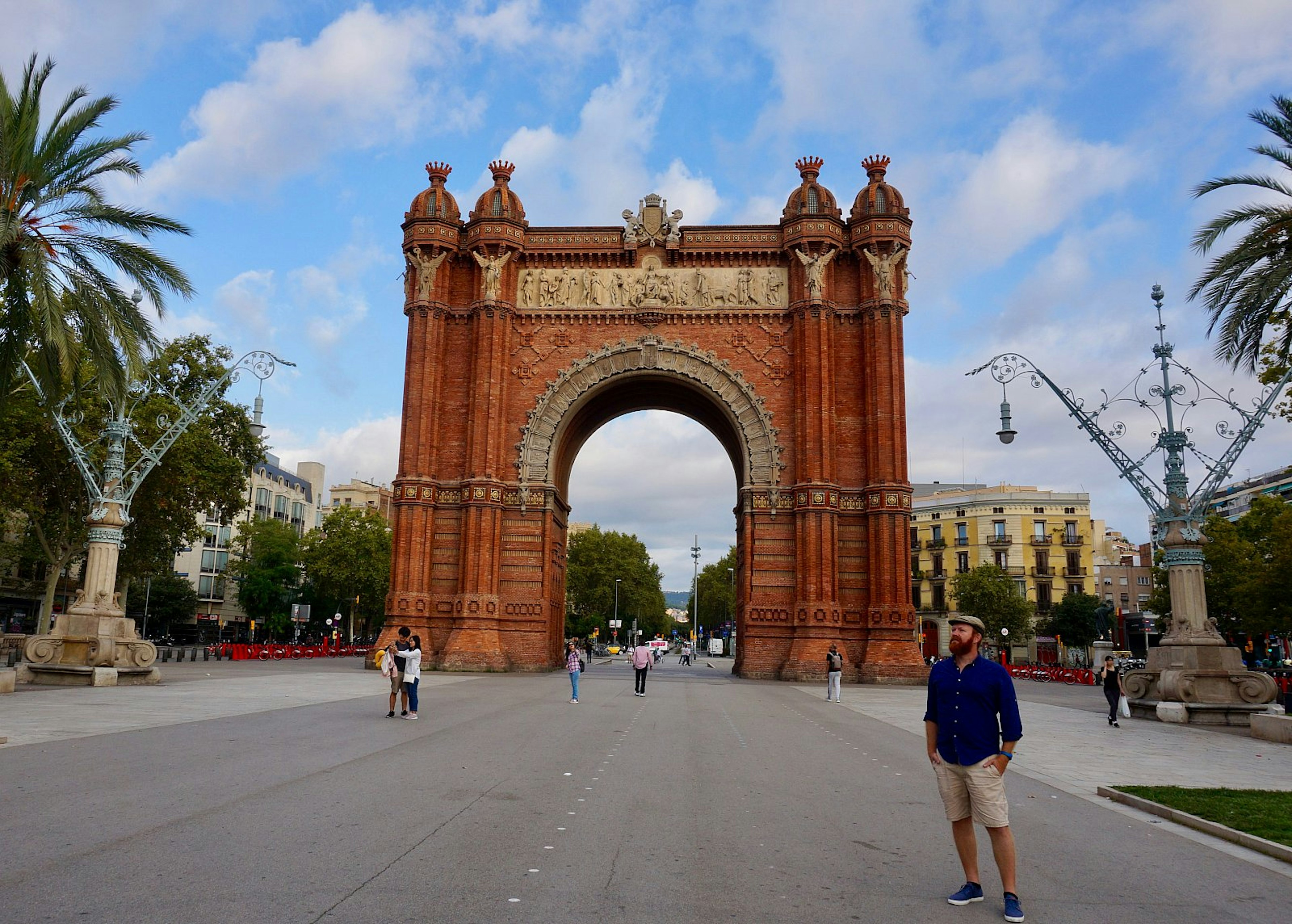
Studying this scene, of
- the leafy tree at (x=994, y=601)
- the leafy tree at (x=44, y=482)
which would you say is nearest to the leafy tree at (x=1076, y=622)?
the leafy tree at (x=994, y=601)

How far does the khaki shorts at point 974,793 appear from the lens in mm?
5762

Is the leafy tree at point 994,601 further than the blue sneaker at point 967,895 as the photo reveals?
Yes

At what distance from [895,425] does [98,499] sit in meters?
26.5

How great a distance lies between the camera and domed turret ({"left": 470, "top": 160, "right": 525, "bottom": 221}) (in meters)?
38.3

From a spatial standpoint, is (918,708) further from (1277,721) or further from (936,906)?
(936,906)

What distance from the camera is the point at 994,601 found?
67375 millimetres

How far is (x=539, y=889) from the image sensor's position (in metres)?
5.86

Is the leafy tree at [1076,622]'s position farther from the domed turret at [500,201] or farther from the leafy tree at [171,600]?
the leafy tree at [171,600]

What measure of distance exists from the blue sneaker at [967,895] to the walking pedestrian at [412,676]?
12.1 meters

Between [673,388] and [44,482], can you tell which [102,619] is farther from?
[673,388]

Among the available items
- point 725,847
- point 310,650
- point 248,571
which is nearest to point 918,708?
point 725,847

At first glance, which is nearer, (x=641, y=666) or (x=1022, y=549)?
(x=641, y=666)

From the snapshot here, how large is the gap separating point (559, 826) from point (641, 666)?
17981mm

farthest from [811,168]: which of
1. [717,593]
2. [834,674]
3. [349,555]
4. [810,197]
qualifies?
[717,593]
